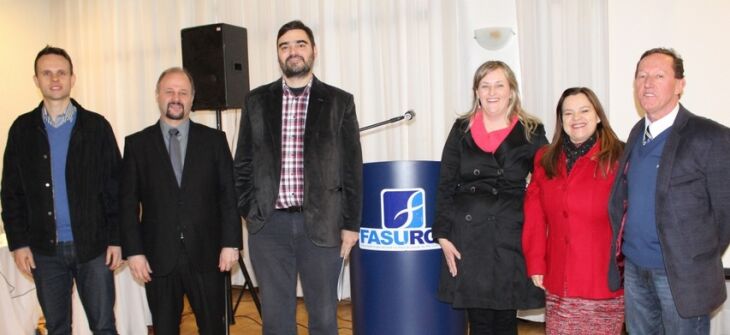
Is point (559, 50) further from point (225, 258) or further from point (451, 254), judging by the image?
point (225, 258)

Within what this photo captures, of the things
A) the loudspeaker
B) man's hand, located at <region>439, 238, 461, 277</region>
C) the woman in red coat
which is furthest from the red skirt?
the loudspeaker

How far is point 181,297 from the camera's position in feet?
8.30

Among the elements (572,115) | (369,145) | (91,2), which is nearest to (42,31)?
(91,2)

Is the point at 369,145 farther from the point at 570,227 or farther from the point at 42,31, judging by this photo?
the point at 42,31

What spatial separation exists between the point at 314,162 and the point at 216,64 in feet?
5.66

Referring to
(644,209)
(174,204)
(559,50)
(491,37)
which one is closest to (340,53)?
(491,37)

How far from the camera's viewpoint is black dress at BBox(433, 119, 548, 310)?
2365mm

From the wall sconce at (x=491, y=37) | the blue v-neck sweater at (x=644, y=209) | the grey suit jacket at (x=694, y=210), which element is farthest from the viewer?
the wall sconce at (x=491, y=37)

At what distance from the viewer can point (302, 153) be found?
2.48 metres

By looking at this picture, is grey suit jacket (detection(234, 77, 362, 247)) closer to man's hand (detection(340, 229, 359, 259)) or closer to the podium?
man's hand (detection(340, 229, 359, 259))

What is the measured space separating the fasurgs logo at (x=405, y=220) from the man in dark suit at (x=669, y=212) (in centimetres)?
85

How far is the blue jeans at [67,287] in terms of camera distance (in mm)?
2545

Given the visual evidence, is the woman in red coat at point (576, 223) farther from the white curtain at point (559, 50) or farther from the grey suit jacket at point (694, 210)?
the white curtain at point (559, 50)

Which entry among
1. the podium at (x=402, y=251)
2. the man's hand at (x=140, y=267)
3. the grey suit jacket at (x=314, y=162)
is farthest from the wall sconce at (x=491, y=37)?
the man's hand at (x=140, y=267)
